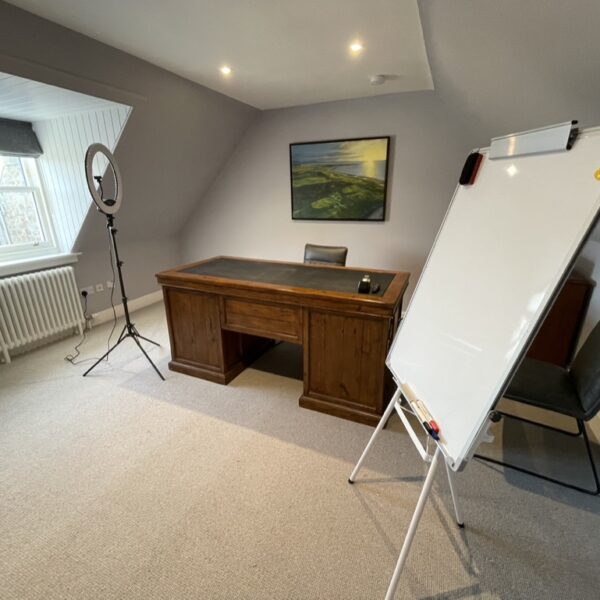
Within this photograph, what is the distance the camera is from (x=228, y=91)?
3.11 meters

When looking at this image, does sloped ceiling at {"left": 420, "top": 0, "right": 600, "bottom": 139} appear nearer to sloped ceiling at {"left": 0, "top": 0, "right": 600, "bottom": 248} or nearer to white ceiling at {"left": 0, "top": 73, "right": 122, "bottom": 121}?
sloped ceiling at {"left": 0, "top": 0, "right": 600, "bottom": 248}

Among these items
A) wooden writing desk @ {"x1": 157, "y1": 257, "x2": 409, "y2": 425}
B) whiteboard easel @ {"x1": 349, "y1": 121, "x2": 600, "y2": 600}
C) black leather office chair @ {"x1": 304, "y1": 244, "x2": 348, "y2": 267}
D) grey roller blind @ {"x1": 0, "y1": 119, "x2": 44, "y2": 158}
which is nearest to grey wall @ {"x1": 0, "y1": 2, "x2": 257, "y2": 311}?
grey roller blind @ {"x1": 0, "y1": 119, "x2": 44, "y2": 158}

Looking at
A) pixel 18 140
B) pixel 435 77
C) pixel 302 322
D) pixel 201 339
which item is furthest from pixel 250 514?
pixel 18 140

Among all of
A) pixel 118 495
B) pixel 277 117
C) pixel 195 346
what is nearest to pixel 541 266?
pixel 118 495

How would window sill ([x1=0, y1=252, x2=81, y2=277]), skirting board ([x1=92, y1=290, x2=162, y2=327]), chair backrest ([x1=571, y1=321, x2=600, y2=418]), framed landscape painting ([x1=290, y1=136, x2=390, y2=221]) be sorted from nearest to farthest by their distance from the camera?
chair backrest ([x1=571, y1=321, x2=600, y2=418]), window sill ([x1=0, y1=252, x2=81, y2=277]), framed landscape painting ([x1=290, y1=136, x2=390, y2=221]), skirting board ([x1=92, y1=290, x2=162, y2=327])

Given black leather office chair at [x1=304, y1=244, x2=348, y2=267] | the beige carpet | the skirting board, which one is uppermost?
black leather office chair at [x1=304, y1=244, x2=348, y2=267]

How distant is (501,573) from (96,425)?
Answer: 2307mm

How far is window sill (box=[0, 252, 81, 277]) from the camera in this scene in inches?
112

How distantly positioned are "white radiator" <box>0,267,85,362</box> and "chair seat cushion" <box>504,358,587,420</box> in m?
3.83

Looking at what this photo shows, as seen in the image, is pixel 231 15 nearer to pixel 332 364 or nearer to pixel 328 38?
pixel 328 38

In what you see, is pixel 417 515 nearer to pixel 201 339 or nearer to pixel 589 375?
pixel 589 375

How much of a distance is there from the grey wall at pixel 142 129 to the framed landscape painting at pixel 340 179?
924 mm

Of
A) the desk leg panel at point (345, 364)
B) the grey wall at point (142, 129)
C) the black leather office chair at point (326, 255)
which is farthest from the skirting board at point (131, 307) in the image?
the desk leg panel at point (345, 364)

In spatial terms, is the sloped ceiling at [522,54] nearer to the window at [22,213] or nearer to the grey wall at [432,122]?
the grey wall at [432,122]
